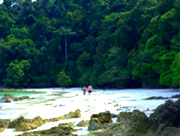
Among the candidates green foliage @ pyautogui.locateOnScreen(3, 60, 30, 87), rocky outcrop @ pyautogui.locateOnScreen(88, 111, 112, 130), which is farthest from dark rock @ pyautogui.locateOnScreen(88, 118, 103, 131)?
green foliage @ pyautogui.locateOnScreen(3, 60, 30, 87)

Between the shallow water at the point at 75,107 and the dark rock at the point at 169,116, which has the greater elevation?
the dark rock at the point at 169,116

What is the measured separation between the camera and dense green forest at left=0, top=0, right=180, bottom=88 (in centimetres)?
2984

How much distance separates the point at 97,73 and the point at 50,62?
14.6 metres

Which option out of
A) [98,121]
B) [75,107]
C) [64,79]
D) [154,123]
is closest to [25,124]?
[98,121]

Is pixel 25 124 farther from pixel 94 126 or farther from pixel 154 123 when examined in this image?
pixel 154 123

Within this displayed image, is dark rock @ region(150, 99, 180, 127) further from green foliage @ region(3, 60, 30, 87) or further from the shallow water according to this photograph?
green foliage @ region(3, 60, 30, 87)

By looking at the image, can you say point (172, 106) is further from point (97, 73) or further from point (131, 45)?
point (97, 73)

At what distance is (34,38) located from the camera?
64.2 metres

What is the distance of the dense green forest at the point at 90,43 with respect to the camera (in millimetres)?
29844

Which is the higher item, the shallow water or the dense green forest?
the dense green forest

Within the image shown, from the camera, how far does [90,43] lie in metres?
51.5

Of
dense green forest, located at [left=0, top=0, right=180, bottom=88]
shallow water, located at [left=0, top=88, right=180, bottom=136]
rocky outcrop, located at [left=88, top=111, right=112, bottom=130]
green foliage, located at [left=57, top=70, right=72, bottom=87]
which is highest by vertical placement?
dense green forest, located at [left=0, top=0, right=180, bottom=88]

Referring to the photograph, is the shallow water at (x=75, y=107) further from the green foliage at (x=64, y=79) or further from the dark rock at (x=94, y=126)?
the green foliage at (x=64, y=79)

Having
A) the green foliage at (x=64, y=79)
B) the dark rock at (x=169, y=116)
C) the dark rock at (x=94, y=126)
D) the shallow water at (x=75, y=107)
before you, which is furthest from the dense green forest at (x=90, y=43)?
the dark rock at (x=169, y=116)
